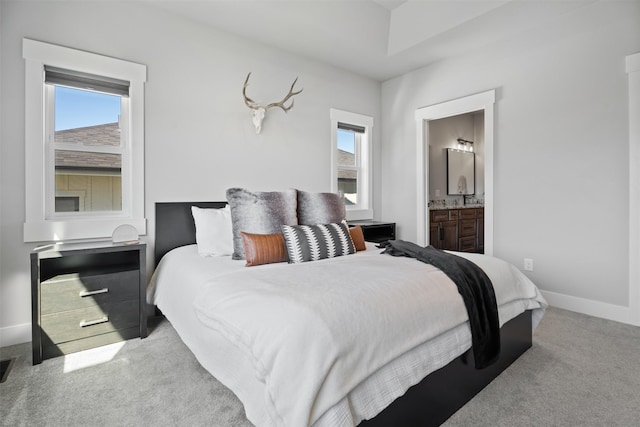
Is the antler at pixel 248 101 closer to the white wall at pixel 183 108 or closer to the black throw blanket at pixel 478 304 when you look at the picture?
the white wall at pixel 183 108

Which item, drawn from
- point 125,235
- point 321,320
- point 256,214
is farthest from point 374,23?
point 321,320

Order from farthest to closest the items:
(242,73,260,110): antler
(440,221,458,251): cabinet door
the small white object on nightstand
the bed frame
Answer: (440,221,458,251): cabinet door
(242,73,260,110): antler
the small white object on nightstand
the bed frame

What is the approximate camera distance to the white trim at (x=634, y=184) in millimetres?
2680

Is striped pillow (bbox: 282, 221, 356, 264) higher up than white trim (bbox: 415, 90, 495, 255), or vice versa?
white trim (bbox: 415, 90, 495, 255)

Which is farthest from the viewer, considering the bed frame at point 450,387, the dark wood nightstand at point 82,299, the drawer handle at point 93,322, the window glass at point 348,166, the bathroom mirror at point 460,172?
the bathroom mirror at point 460,172

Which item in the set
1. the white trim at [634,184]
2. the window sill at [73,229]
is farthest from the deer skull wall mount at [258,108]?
the white trim at [634,184]

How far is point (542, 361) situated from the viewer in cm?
208

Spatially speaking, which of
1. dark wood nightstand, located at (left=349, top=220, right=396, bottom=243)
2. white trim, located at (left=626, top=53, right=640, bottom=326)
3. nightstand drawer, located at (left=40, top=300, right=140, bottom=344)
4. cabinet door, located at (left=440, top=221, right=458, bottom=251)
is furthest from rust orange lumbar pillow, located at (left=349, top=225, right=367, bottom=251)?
cabinet door, located at (left=440, top=221, right=458, bottom=251)

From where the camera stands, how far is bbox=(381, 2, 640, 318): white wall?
9.19 ft

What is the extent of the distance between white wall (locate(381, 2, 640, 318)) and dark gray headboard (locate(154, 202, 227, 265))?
10.6 ft

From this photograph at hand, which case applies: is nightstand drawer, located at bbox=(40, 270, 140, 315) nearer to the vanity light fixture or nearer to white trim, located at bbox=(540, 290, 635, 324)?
white trim, located at bbox=(540, 290, 635, 324)

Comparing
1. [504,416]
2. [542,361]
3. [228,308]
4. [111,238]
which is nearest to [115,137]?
[111,238]

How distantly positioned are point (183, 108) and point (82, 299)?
1808 millimetres

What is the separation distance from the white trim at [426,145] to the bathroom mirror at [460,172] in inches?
74.1
